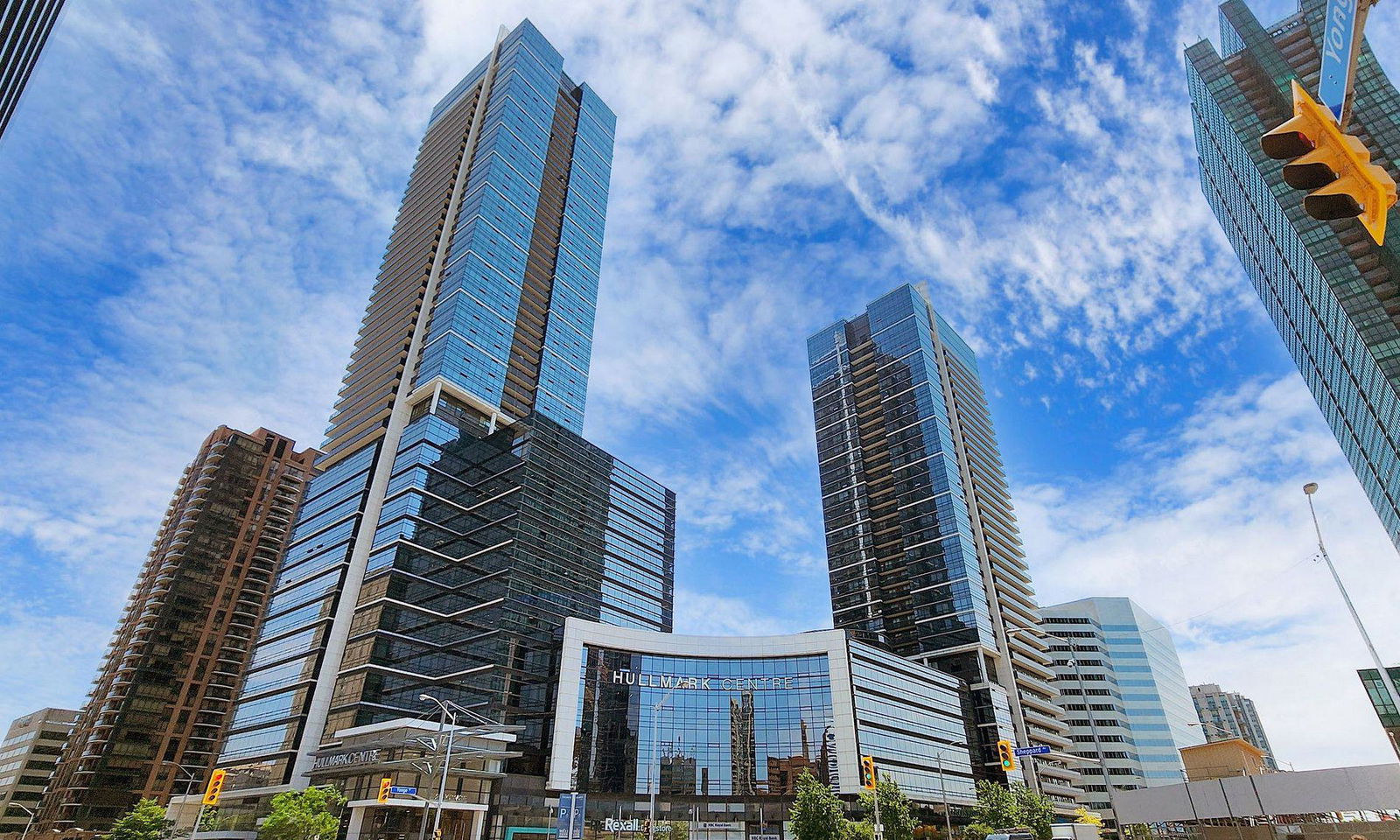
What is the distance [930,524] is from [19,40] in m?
124

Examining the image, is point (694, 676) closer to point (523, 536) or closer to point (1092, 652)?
point (523, 536)

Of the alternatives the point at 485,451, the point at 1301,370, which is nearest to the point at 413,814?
the point at 485,451

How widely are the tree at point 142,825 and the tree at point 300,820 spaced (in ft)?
89.2

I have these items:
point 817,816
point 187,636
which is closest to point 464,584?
point 817,816

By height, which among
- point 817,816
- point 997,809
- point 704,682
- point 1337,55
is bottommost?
point 817,816

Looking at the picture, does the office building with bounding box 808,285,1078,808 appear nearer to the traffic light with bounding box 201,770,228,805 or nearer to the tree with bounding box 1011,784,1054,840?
the tree with bounding box 1011,784,1054,840

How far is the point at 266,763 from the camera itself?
91188mm

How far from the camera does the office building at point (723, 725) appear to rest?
79.9 meters

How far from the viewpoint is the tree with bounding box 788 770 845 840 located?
64188mm

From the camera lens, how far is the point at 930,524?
127 metres

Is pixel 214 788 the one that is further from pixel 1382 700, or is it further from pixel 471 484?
A: pixel 1382 700

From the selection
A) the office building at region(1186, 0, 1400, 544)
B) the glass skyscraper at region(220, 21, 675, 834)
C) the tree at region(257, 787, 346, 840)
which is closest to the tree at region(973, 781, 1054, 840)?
the glass skyscraper at region(220, 21, 675, 834)

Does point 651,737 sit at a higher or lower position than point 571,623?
lower

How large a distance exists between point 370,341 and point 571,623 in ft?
233
